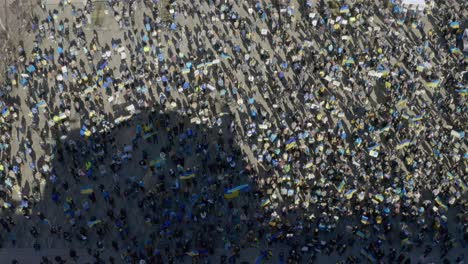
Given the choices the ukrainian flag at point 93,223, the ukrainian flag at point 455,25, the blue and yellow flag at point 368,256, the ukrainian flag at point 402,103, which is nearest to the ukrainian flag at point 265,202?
the blue and yellow flag at point 368,256

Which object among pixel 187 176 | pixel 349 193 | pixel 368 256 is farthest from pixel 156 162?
pixel 368 256

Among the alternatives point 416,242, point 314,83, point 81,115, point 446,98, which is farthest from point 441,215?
point 81,115

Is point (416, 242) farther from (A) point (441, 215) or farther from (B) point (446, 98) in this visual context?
(B) point (446, 98)

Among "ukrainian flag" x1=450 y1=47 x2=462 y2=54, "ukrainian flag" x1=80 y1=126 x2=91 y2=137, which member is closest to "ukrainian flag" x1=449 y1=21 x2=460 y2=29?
"ukrainian flag" x1=450 y1=47 x2=462 y2=54

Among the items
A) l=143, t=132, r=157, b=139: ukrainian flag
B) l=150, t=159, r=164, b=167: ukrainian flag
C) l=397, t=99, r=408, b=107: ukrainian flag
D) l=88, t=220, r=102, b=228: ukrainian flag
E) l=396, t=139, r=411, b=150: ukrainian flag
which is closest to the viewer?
l=88, t=220, r=102, b=228: ukrainian flag

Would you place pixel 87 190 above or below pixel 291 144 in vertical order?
above

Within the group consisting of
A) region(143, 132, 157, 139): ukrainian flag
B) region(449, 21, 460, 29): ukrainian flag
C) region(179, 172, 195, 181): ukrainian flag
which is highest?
region(449, 21, 460, 29): ukrainian flag

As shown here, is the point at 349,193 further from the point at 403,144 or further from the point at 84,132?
the point at 84,132

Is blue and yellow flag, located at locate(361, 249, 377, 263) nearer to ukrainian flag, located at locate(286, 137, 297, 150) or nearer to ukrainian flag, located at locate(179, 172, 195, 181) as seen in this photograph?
ukrainian flag, located at locate(286, 137, 297, 150)
